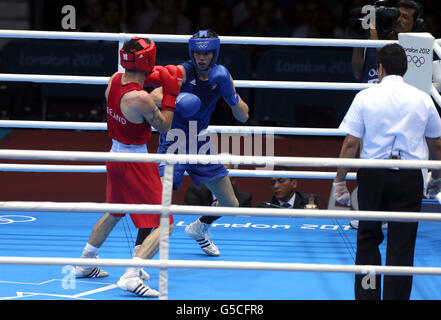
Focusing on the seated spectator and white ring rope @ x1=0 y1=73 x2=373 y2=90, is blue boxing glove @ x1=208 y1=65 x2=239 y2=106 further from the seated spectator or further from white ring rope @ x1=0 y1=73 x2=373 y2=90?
the seated spectator

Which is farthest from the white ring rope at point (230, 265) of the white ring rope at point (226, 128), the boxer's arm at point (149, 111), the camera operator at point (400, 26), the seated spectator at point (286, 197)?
the camera operator at point (400, 26)

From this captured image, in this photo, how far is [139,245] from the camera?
4027 millimetres

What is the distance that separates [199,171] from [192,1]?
5363 millimetres

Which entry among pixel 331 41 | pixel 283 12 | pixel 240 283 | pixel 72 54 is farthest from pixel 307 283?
pixel 283 12

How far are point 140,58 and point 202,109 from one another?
0.75 m

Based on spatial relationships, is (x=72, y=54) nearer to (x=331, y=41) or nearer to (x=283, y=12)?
(x=283, y=12)

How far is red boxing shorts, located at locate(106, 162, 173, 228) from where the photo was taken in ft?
12.5

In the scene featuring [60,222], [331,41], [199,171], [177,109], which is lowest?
[60,222]

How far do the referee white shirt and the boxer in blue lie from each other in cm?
96

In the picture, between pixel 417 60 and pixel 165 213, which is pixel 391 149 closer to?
pixel 165 213

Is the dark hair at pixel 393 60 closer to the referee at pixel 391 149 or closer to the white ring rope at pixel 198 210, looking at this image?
the referee at pixel 391 149

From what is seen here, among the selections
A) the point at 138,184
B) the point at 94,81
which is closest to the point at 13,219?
the point at 94,81

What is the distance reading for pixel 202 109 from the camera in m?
4.35

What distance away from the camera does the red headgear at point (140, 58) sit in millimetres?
3686
